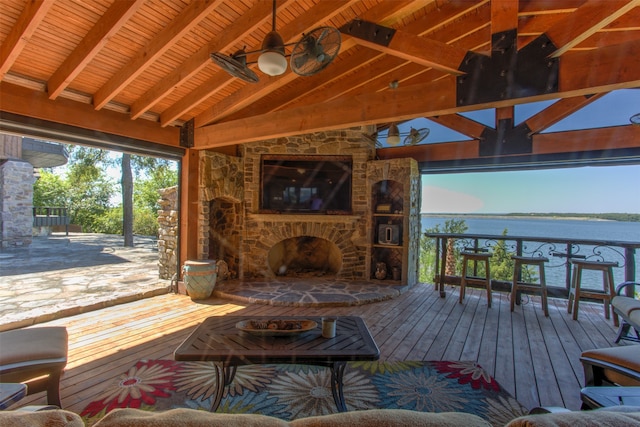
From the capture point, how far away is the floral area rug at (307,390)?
2154 mm

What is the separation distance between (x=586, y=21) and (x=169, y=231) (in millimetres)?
5903

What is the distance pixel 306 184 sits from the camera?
19.6ft

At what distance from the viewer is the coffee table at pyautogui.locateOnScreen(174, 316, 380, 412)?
1.85m

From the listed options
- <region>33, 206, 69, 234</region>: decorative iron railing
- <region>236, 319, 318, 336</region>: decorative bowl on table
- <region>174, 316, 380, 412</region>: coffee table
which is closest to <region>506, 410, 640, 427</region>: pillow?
<region>174, 316, 380, 412</region>: coffee table

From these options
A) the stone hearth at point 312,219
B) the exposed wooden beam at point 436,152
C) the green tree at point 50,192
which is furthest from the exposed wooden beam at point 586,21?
the green tree at point 50,192

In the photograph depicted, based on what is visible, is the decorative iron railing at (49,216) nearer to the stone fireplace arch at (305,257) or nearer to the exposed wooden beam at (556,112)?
the stone fireplace arch at (305,257)

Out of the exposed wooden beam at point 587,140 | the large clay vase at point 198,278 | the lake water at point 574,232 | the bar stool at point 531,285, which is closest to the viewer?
the bar stool at point 531,285

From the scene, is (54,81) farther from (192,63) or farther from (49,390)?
(49,390)

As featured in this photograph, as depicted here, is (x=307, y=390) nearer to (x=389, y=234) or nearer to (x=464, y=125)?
(x=389, y=234)

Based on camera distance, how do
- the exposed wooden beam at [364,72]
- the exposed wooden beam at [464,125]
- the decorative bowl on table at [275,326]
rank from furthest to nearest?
the exposed wooden beam at [464,125], the exposed wooden beam at [364,72], the decorative bowl on table at [275,326]

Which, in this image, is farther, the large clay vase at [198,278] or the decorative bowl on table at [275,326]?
the large clay vase at [198,278]

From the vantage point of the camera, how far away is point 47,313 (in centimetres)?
374

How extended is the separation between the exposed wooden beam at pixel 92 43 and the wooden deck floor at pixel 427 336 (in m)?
2.70

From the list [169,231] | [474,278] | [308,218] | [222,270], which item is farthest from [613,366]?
[169,231]
